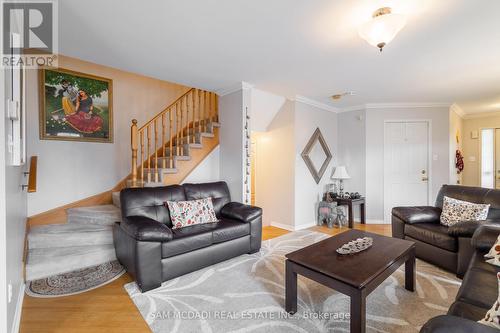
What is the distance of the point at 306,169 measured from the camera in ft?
15.1

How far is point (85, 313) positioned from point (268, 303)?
4.92ft

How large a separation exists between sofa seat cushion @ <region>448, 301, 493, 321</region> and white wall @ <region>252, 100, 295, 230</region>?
306 centimetres

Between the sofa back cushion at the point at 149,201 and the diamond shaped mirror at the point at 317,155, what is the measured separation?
8.37 feet

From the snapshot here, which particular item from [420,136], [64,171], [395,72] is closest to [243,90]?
[395,72]

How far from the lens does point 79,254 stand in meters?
2.76

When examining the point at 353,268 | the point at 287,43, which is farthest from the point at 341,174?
the point at 353,268

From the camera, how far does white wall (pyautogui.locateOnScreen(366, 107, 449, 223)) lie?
4719 mm

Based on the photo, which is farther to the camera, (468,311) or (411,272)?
(411,272)

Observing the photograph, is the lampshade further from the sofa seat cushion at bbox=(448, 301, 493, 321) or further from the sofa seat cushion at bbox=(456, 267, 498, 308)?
the sofa seat cushion at bbox=(448, 301, 493, 321)

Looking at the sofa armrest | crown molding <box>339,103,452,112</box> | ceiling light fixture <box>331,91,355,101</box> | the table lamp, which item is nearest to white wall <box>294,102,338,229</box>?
the table lamp

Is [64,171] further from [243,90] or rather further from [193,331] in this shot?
[193,331]

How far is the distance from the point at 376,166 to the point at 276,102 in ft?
8.00

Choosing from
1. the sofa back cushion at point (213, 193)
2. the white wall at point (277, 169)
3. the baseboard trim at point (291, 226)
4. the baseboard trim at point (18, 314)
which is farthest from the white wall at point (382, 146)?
the baseboard trim at point (18, 314)

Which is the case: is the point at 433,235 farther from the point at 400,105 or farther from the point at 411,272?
the point at 400,105
